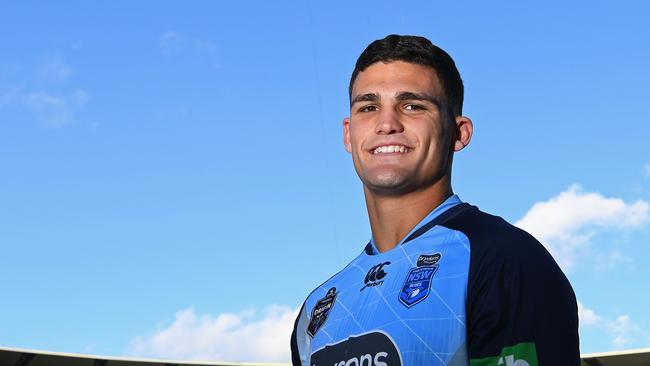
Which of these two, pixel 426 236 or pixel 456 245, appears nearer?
pixel 456 245

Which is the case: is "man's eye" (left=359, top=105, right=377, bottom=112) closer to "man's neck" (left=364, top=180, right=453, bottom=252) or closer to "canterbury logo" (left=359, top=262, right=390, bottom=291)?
"man's neck" (left=364, top=180, right=453, bottom=252)

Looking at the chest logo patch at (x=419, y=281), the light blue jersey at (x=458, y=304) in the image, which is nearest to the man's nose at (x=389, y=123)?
the light blue jersey at (x=458, y=304)

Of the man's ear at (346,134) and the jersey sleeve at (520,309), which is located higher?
the man's ear at (346,134)

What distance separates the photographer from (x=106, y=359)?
2050 cm

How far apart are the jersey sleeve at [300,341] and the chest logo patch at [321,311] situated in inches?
1.9

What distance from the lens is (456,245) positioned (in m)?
2.49

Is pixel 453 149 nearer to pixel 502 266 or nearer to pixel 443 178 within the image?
pixel 443 178

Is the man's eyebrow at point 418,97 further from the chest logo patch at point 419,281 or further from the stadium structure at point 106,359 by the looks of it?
the stadium structure at point 106,359

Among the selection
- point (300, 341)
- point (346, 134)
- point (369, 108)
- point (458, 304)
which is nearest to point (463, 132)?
point (369, 108)

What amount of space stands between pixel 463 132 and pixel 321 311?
2.72 ft

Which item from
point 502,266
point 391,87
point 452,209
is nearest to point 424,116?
point 391,87

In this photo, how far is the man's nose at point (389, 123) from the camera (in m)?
2.69

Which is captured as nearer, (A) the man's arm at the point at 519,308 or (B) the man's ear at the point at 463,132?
(A) the man's arm at the point at 519,308

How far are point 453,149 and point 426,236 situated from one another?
1.13ft
